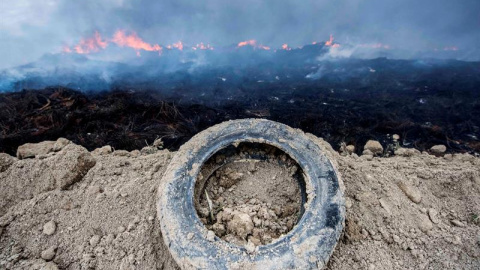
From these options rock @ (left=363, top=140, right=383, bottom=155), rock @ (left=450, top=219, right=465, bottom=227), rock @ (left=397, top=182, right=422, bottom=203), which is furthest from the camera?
rock @ (left=363, top=140, right=383, bottom=155)

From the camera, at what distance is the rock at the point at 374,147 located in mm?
4824

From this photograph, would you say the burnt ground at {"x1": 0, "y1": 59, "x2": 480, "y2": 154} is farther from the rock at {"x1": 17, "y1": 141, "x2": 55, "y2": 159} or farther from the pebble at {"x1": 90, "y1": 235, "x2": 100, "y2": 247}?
the pebble at {"x1": 90, "y1": 235, "x2": 100, "y2": 247}

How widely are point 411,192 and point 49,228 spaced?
4.30 m

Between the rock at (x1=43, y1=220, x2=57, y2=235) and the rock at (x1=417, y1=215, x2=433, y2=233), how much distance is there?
4.13 meters

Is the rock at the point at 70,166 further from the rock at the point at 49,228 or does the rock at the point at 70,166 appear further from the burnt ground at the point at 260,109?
the burnt ground at the point at 260,109

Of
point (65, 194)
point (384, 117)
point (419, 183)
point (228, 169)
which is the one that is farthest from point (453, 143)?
point (65, 194)

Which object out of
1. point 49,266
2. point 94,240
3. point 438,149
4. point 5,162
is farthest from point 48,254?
point 438,149

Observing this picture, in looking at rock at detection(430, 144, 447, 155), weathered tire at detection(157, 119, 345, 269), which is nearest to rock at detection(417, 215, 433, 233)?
weathered tire at detection(157, 119, 345, 269)

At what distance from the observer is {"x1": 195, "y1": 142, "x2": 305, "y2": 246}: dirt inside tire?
2.87 meters

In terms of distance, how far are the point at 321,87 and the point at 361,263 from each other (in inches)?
265

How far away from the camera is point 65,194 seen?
324 cm

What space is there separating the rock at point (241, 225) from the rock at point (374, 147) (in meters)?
3.15

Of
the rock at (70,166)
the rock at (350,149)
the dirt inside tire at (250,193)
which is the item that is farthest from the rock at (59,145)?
the rock at (350,149)

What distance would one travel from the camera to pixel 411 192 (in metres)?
→ 3.22
